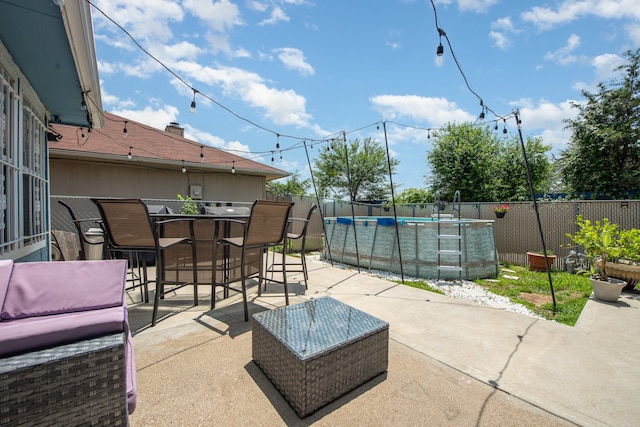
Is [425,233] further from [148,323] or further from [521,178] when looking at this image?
[521,178]

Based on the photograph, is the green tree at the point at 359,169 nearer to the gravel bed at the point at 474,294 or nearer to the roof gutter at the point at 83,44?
the gravel bed at the point at 474,294

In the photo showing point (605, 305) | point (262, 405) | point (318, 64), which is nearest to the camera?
point (262, 405)

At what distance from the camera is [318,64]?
657 cm

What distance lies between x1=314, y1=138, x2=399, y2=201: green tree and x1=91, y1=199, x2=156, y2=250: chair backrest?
20445 mm

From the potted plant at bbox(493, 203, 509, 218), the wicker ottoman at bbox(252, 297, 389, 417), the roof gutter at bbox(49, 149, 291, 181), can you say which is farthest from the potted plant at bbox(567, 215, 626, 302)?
the roof gutter at bbox(49, 149, 291, 181)

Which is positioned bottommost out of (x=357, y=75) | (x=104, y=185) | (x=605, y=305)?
(x=605, y=305)

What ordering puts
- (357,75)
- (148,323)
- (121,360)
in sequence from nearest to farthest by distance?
(121,360) → (148,323) → (357,75)

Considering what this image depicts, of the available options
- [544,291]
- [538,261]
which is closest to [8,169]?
[544,291]

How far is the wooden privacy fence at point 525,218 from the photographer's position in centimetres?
597

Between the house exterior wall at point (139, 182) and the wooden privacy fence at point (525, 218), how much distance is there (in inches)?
30.6

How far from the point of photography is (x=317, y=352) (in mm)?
1477

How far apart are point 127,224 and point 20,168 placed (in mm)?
1228

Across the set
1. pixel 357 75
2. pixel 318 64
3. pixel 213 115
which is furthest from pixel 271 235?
pixel 357 75

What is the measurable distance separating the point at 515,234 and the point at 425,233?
14.2ft
